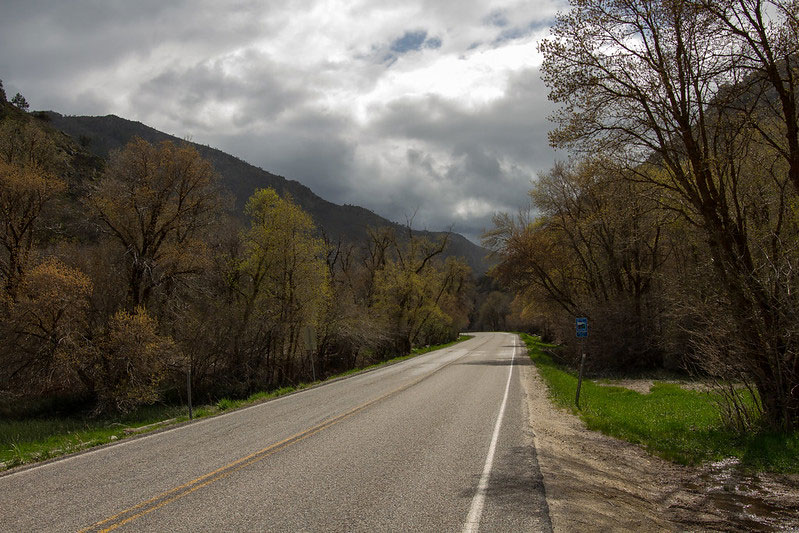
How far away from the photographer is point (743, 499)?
6715mm

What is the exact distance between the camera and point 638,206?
38.6 ft

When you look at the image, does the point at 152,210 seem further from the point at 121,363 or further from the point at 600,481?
the point at 600,481

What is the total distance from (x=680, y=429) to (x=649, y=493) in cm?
465

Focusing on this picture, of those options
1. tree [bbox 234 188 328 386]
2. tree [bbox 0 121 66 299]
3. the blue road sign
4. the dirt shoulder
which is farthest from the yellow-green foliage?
the dirt shoulder

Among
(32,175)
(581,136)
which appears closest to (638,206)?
(581,136)

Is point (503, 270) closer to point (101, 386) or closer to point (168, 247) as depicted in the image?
point (168, 247)

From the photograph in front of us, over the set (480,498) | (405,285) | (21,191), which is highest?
(21,191)

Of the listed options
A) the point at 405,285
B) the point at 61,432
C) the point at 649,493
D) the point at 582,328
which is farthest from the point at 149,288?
the point at 405,285

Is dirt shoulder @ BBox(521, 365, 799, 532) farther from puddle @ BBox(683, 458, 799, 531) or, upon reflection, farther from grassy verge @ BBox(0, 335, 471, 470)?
grassy verge @ BBox(0, 335, 471, 470)

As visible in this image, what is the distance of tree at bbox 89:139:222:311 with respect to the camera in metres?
22.7

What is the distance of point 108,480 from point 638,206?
11669 millimetres

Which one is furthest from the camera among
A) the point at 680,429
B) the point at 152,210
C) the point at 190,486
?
the point at 152,210

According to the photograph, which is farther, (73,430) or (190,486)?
(73,430)

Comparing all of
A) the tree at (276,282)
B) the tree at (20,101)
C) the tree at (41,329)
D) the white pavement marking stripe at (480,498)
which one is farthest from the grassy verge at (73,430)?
the tree at (20,101)
